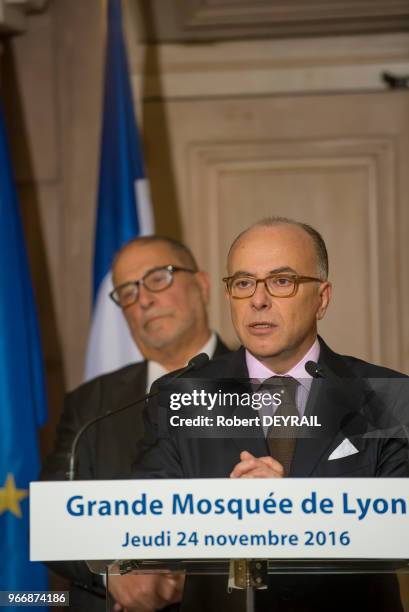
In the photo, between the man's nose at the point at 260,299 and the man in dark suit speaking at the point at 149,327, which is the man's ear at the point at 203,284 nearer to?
the man in dark suit speaking at the point at 149,327

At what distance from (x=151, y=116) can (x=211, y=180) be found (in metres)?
0.41

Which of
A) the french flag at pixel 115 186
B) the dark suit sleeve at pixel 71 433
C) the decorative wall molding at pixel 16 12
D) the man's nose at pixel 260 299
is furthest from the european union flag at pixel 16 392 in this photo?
the man's nose at pixel 260 299

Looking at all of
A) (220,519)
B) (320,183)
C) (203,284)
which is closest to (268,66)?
(320,183)

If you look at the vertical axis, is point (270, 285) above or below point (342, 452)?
above

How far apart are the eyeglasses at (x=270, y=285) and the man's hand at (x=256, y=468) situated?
0.91 feet

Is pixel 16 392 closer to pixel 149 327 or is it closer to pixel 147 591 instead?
pixel 149 327

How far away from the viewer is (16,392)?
3.24m

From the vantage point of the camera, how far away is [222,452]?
5.08ft

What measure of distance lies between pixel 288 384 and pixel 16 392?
1.92 metres

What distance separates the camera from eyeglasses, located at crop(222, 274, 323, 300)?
5.02ft

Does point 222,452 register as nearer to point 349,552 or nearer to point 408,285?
point 349,552

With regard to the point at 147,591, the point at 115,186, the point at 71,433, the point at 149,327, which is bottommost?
the point at 147,591

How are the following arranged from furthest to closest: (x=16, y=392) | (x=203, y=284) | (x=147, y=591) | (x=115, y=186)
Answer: (x=115, y=186), (x=16, y=392), (x=203, y=284), (x=147, y=591)

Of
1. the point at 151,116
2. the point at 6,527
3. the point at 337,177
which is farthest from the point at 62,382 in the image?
the point at 337,177
